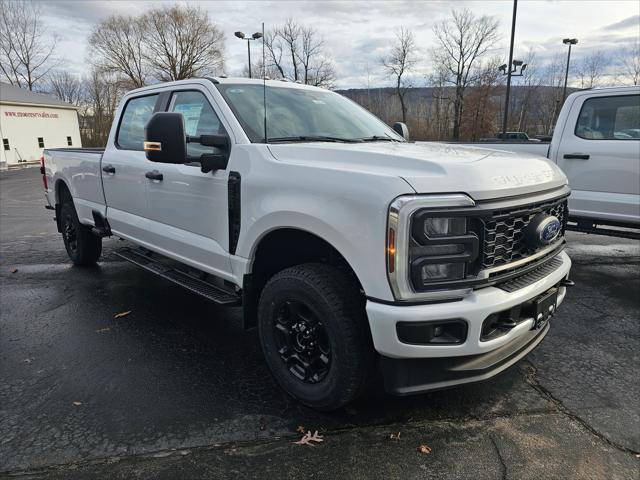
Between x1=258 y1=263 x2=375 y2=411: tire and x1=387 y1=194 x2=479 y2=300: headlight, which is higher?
x1=387 y1=194 x2=479 y2=300: headlight

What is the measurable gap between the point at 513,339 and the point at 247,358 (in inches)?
77.9

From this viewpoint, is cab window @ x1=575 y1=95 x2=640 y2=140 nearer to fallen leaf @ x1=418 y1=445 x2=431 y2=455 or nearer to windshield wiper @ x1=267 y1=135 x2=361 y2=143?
windshield wiper @ x1=267 y1=135 x2=361 y2=143

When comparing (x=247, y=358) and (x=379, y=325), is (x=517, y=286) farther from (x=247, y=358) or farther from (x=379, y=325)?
(x=247, y=358)

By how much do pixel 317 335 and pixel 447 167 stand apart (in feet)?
3.95

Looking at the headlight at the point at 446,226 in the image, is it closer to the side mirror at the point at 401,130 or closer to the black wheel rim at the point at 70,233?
the side mirror at the point at 401,130

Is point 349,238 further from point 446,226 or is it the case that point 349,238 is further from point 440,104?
point 440,104

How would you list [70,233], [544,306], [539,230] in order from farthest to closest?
[70,233]
[544,306]
[539,230]

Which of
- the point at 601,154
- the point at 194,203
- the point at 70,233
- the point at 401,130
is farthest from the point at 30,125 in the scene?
the point at 601,154

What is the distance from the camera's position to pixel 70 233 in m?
6.25

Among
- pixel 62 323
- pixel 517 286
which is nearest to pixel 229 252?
pixel 517 286

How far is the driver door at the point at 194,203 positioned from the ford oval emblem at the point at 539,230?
191 cm

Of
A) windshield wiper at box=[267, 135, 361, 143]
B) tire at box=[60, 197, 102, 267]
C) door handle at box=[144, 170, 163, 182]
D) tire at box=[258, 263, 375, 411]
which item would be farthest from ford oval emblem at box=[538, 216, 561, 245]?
tire at box=[60, 197, 102, 267]

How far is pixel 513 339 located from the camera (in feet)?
8.28

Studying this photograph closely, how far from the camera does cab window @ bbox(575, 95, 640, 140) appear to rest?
537cm
